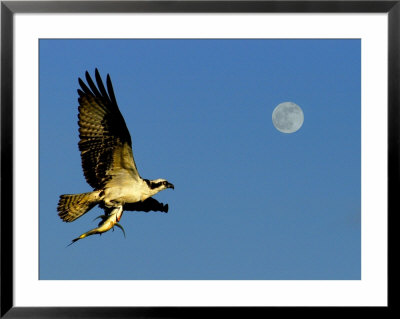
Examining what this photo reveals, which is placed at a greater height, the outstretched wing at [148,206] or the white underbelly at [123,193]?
the white underbelly at [123,193]

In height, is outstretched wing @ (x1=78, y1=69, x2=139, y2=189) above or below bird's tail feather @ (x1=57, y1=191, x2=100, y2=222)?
above

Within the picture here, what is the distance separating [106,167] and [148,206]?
20 centimetres

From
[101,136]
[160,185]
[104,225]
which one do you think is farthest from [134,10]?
[104,225]

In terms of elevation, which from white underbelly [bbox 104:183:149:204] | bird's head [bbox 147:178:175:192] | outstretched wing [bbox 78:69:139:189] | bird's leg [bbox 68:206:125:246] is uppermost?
outstretched wing [bbox 78:69:139:189]

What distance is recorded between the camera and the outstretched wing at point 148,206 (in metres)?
1.47

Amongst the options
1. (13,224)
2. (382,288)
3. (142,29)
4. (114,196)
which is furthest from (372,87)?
(13,224)

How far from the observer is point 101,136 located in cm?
157

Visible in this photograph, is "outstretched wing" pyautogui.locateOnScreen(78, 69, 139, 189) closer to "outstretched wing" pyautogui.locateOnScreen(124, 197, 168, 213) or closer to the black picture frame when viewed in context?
"outstretched wing" pyautogui.locateOnScreen(124, 197, 168, 213)

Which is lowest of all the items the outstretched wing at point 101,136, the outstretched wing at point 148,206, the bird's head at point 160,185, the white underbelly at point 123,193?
the outstretched wing at point 148,206

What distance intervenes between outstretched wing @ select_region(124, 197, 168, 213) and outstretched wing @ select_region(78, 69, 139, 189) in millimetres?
86

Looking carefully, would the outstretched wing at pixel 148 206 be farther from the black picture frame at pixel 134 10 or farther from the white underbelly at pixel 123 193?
the black picture frame at pixel 134 10

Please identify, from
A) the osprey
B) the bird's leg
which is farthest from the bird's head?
the bird's leg

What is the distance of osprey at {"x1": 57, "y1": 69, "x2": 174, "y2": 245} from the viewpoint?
1.47 m

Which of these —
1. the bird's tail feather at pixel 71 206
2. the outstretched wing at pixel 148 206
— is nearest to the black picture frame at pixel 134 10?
the bird's tail feather at pixel 71 206
